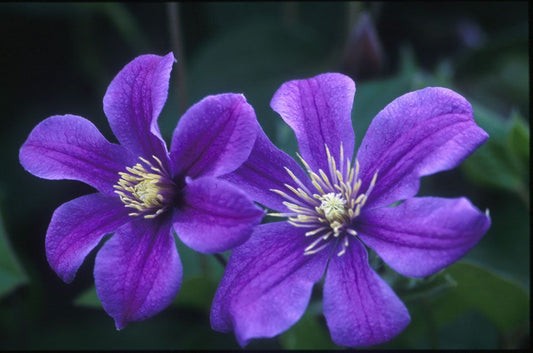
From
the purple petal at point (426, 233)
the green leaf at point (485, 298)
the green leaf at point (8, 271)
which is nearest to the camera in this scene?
the purple petal at point (426, 233)

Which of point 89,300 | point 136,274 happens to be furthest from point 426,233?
point 89,300

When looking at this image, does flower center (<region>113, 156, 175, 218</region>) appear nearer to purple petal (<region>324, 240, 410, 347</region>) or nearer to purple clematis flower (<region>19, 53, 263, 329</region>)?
purple clematis flower (<region>19, 53, 263, 329</region>)

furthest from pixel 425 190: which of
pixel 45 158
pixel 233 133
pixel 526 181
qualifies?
pixel 45 158

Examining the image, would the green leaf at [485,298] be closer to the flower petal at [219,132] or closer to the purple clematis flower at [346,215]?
the purple clematis flower at [346,215]

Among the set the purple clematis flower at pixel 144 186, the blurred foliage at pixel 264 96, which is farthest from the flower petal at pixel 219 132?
the blurred foliage at pixel 264 96

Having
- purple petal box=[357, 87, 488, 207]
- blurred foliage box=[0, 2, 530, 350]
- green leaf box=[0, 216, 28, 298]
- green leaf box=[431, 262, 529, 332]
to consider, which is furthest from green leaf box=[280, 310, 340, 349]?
green leaf box=[0, 216, 28, 298]

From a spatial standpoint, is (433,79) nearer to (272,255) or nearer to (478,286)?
(478,286)
